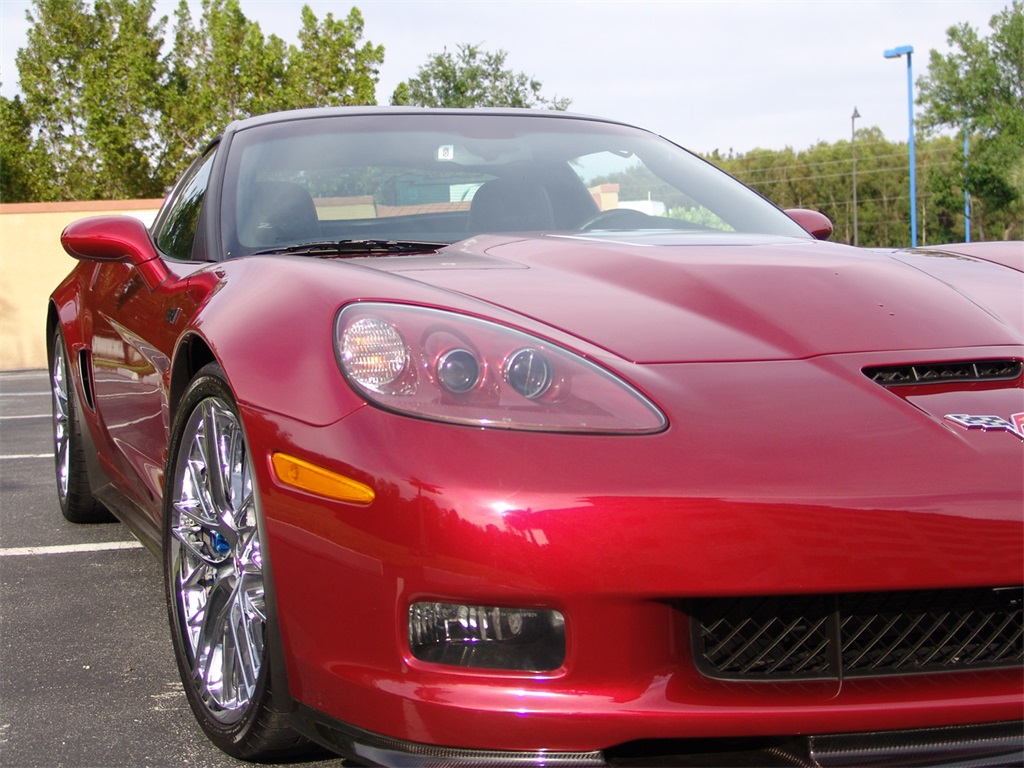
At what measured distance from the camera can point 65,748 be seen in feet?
7.78

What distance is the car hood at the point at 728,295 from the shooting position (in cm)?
208

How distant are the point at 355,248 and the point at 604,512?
1.30 metres

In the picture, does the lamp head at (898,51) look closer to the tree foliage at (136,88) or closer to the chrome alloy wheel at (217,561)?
the tree foliage at (136,88)

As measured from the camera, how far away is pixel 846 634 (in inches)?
70.3

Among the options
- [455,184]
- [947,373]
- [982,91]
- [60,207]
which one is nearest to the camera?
[947,373]

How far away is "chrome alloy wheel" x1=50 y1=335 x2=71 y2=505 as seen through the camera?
4.52 metres

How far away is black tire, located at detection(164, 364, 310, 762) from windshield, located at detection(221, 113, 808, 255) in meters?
0.64

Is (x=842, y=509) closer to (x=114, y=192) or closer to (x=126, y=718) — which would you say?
(x=126, y=718)

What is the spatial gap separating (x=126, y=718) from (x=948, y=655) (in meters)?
1.65

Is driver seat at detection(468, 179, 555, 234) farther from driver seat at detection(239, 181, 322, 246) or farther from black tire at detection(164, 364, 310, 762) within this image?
black tire at detection(164, 364, 310, 762)

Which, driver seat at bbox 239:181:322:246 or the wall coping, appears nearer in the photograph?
driver seat at bbox 239:181:322:246

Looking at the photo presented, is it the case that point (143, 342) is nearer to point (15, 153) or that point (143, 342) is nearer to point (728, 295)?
point (728, 295)

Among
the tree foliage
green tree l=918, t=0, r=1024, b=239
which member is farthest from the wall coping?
green tree l=918, t=0, r=1024, b=239

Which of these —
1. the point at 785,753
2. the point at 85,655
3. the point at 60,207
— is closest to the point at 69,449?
the point at 85,655
